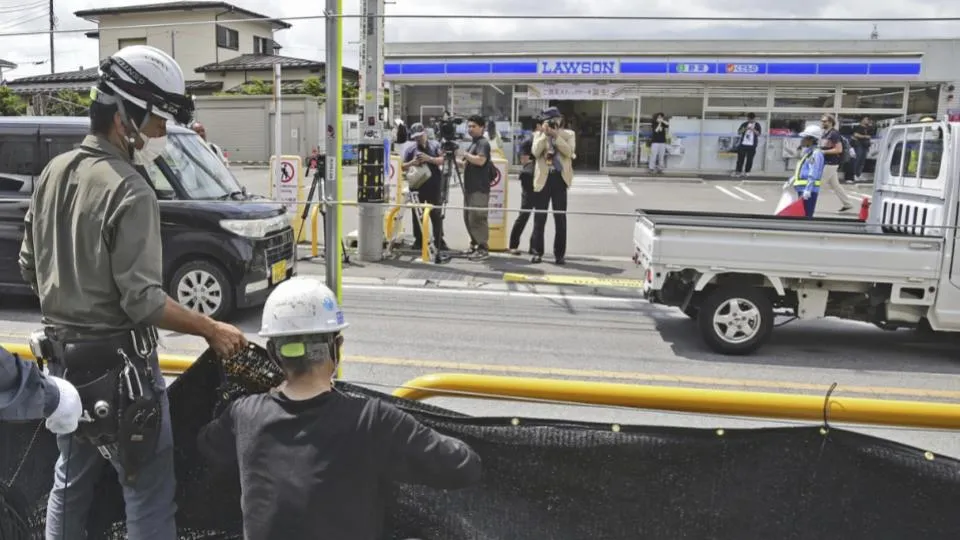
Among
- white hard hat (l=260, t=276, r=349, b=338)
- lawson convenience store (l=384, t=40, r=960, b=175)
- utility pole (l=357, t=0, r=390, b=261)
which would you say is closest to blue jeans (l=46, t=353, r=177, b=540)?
white hard hat (l=260, t=276, r=349, b=338)

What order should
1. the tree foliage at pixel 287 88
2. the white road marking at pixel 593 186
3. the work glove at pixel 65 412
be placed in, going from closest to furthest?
1. the work glove at pixel 65 412
2. the white road marking at pixel 593 186
3. the tree foliage at pixel 287 88

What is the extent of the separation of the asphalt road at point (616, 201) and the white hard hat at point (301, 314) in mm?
8217

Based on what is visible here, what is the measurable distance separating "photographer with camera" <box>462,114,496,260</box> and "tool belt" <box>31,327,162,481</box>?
923cm

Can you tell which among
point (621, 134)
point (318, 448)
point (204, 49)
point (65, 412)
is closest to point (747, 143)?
point (621, 134)

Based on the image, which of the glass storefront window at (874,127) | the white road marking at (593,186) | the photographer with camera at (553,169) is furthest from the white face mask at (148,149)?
the glass storefront window at (874,127)

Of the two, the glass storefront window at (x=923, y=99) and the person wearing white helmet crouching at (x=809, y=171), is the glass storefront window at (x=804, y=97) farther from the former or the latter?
the person wearing white helmet crouching at (x=809, y=171)

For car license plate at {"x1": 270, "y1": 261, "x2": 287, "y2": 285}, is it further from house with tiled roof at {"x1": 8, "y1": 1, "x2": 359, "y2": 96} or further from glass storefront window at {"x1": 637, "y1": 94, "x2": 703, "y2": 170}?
house with tiled roof at {"x1": 8, "y1": 1, "x2": 359, "y2": 96}

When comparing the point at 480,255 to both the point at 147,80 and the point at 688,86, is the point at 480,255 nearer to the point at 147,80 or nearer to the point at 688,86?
the point at 147,80

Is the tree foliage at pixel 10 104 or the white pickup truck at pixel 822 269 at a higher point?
the tree foliage at pixel 10 104

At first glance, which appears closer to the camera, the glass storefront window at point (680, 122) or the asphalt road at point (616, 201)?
the asphalt road at point (616, 201)

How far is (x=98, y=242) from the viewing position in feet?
7.93

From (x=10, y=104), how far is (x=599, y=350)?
29055 mm

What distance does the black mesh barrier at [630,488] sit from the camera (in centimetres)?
267

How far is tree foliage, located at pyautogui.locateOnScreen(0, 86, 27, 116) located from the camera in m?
27.7
